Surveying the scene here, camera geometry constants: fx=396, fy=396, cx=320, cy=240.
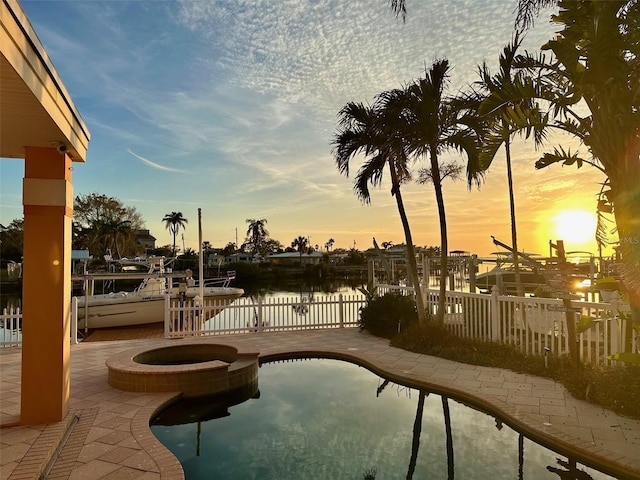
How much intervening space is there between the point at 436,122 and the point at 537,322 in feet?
13.6

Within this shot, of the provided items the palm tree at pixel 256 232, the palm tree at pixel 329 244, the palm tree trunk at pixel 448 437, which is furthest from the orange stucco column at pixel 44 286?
the palm tree at pixel 329 244

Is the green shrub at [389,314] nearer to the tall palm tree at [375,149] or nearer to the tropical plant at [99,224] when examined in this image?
the tall palm tree at [375,149]

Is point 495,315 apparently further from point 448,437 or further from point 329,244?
point 329,244

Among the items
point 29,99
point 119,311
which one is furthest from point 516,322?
point 119,311

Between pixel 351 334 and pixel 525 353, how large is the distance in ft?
13.6

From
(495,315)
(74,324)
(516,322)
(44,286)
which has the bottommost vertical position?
(74,324)

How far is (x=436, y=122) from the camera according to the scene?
7.89 meters

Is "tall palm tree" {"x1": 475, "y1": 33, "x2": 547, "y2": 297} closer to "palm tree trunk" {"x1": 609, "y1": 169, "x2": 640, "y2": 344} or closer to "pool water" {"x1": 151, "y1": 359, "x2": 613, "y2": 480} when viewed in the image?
"palm tree trunk" {"x1": 609, "y1": 169, "x2": 640, "y2": 344}

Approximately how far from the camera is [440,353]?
7.42 meters

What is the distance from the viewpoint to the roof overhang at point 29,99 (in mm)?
2480

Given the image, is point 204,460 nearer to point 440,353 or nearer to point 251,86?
point 440,353

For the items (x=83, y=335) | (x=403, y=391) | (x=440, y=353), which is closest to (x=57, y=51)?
(x=403, y=391)

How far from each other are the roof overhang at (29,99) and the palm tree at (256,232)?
234 feet

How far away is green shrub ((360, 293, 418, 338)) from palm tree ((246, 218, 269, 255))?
66.4m
